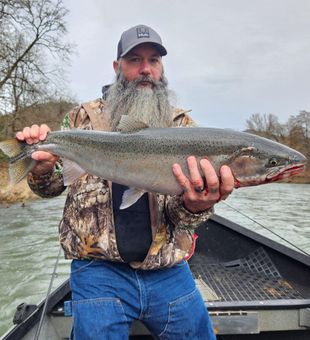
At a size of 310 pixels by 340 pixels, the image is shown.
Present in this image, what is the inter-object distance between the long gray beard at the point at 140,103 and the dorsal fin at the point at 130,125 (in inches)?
14.7

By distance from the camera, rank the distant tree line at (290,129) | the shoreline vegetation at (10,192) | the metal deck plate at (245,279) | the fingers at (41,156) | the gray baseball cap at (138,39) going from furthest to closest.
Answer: the distant tree line at (290,129)
the shoreline vegetation at (10,192)
the metal deck plate at (245,279)
the gray baseball cap at (138,39)
the fingers at (41,156)

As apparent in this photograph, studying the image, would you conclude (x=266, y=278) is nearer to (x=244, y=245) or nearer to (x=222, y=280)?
(x=222, y=280)

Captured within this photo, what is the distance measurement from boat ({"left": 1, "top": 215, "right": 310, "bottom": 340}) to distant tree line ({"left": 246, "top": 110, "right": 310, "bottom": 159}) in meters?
42.7

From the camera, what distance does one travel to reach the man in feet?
8.32

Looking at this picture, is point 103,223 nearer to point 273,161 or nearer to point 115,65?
point 273,161

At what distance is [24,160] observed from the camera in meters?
2.86

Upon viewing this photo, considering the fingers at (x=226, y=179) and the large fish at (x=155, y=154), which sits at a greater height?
the large fish at (x=155, y=154)

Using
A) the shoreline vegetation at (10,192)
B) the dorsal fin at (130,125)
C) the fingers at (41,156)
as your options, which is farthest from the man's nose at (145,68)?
the shoreline vegetation at (10,192)

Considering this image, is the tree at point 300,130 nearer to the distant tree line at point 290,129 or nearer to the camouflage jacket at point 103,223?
Result: the distant tree line at point 290,129

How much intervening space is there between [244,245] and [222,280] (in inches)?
60.0

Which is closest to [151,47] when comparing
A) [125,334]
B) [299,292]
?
[125,334]

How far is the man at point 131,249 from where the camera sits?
254cm

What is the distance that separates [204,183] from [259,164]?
0.39 metres

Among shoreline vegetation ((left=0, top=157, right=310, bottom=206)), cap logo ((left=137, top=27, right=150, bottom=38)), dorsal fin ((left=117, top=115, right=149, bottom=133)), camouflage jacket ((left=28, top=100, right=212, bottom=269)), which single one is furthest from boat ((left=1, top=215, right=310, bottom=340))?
shoreline vegetation ((left=0, top=157, right=310, bottom=206))
